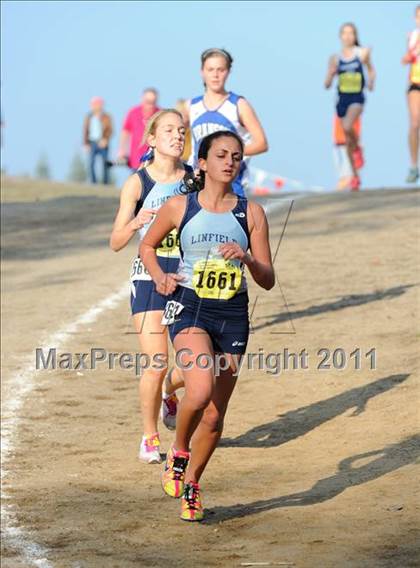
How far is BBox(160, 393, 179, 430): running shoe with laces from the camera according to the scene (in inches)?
424

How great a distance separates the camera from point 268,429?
37.2 feet

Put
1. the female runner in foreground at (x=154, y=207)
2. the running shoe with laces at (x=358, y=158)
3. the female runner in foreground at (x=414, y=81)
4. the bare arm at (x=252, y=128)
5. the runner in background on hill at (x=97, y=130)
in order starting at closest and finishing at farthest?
the female runner in foreground at (x=154, y=207), the bare arm at (x=252, y=128), the female runner in foreground at (x=414, y=81), the running shoe with laces at (x=358, y=158), the runner in background on hill at (x=97, y=130)

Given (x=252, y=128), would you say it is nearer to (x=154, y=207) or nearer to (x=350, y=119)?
(x=154, y=207)

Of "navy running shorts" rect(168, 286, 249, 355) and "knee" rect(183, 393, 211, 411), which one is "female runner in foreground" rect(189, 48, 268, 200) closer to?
"navy running shorts" rect(168, 286, 249, 355)

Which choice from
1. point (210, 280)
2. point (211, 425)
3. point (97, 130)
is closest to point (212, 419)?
point (211, 425)

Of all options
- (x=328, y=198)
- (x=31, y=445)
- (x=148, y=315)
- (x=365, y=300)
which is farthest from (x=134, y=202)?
(x=328, y=198)

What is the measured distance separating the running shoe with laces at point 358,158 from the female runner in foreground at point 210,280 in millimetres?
14538

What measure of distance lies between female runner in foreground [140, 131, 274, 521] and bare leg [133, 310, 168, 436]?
1.51 m

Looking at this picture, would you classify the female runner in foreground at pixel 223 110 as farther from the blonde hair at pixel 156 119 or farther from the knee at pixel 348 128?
the knee at pixel 348 128

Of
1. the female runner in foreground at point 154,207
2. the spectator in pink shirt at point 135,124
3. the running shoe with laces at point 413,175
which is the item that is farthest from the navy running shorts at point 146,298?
the running shoe with laces at point 413,175

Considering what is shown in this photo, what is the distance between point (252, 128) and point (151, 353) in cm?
267

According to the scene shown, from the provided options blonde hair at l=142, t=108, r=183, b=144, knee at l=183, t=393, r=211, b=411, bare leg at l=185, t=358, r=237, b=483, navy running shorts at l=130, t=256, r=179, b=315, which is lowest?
bare leg at l=185, t=358, r=237, b=483

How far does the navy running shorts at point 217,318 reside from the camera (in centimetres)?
823

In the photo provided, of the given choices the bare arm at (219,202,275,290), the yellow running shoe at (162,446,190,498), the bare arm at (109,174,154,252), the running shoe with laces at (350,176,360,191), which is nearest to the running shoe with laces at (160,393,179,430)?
the bare arm at (109,174,154,252)
